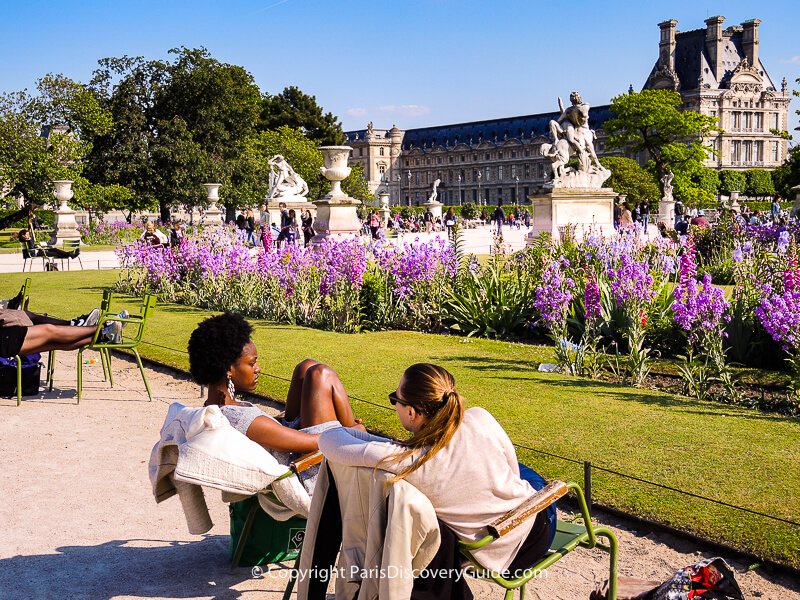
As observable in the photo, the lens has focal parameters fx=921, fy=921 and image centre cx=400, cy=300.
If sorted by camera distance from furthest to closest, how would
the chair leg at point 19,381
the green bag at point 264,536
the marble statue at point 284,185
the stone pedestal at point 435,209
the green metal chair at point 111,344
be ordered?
the stone pedestal at point 435,209 → the marble statue at point 284,185 → the green metal chair at point 111,344 → the chair leg at point 19,381 → the green bag at point 264,536

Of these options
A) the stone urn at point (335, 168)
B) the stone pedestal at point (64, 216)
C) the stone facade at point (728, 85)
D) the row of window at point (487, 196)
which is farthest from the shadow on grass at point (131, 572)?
the row of window at point (487, 196)

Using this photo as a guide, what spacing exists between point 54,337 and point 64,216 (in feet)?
94.0

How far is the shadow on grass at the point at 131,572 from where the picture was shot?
12.8ft

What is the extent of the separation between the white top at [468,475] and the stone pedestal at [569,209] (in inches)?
693

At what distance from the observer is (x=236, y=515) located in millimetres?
4137

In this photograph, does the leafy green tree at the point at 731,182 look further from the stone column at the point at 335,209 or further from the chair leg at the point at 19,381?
the chair leg at the point at 19,381

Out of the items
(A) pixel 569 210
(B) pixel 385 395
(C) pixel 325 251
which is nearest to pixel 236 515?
(B) pixel 385 395

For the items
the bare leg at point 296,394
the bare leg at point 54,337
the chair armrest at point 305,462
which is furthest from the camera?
the bare leg at point 54,337

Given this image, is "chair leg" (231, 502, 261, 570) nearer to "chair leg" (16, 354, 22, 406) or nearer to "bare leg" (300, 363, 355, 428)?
"bare leg" (300, 363, 355, 428)

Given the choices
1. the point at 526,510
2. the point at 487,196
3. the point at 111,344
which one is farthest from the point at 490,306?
the point at 487,196

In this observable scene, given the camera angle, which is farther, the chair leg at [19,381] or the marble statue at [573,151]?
the marble statue at [573,151]

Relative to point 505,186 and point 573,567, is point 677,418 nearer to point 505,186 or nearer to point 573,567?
point 573,567

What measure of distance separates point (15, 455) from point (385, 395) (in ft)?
9.41

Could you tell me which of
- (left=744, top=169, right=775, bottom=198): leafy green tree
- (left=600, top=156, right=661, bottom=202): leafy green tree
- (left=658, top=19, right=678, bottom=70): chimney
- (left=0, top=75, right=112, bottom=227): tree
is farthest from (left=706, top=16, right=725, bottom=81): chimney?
Result: (left=0, top=75, right=112, bottom=227): tree
